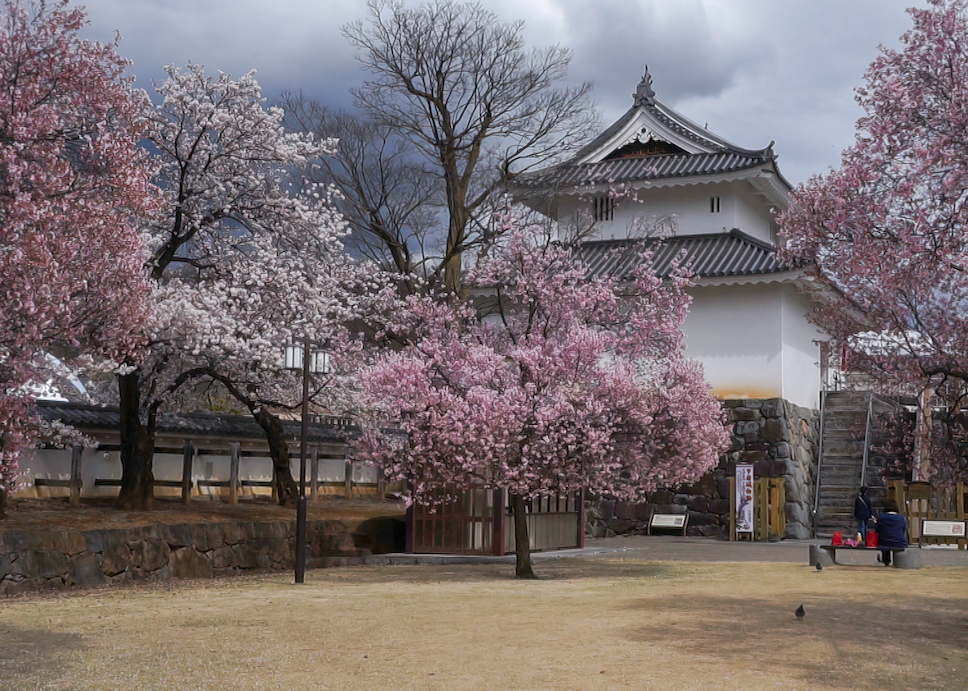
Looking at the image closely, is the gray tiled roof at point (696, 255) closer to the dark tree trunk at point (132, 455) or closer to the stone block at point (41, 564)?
the dark tree trunk at point (132, 455)

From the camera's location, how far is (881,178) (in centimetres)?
1099

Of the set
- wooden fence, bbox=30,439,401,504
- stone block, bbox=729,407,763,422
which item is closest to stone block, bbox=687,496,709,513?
stone block, bbox=729,407,763,422

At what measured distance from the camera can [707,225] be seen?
32.1 m

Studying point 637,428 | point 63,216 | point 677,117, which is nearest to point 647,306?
point 637,428

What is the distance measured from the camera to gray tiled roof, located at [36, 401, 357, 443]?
65.9ft

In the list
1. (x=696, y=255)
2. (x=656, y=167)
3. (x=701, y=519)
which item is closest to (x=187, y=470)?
(x=701, y=519)

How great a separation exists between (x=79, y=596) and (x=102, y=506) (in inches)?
165

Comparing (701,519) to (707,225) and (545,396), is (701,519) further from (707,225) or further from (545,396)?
(545,396)

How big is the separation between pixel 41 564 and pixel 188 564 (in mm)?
3031

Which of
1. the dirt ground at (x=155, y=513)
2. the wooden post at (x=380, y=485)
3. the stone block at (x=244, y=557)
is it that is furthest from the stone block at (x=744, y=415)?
the stone block at (x=244, y=557)

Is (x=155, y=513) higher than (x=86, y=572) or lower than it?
higher

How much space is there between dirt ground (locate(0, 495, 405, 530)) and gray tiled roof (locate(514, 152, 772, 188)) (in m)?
11.0

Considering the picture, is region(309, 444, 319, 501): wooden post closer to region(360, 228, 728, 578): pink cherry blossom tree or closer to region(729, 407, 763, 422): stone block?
region(360, 228, 728, 578): pink cherry blossom tree

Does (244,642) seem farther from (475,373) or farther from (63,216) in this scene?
(475,373)
